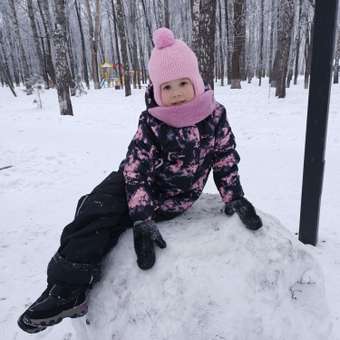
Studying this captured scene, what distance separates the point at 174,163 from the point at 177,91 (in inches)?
14.0

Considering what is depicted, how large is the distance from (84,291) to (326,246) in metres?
2.07

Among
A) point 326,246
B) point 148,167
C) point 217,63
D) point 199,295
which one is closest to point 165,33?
→ point 148,167

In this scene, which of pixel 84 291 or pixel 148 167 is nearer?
pixel 84 291

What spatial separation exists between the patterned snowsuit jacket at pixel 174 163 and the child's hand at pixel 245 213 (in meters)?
0.06

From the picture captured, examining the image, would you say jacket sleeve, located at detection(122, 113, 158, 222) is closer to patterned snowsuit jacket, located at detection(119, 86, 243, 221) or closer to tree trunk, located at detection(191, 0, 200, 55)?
patterned snowsuit jacket, located at detection(119, 86, 243, 221)

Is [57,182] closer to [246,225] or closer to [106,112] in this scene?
[246,225]

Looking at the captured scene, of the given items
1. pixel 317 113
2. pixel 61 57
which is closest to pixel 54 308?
pixel 317 113

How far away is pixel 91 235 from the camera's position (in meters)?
1.49

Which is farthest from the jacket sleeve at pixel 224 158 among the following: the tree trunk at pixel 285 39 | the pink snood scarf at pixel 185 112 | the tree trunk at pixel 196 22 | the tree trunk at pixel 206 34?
the tree trunk at pixel 285 39

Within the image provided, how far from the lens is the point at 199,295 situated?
1336mm

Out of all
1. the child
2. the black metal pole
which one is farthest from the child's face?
the black metal pole

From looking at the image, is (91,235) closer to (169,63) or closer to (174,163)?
(174,163)

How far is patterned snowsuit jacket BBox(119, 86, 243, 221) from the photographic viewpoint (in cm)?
158

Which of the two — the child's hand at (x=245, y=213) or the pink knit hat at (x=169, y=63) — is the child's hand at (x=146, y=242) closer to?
the child's hand at (x=245, y=213)
